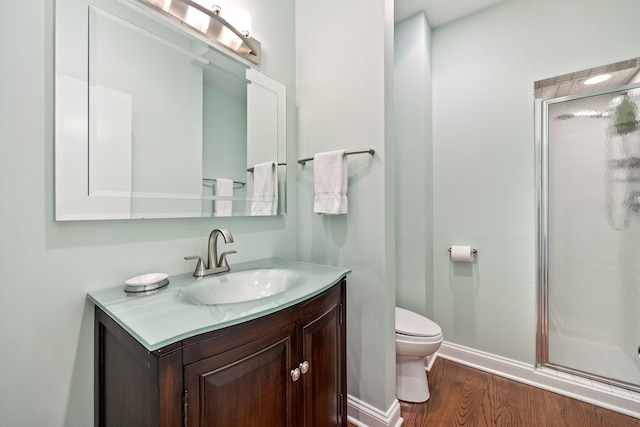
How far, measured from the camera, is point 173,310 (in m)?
0.73

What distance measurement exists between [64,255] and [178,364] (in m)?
0.59

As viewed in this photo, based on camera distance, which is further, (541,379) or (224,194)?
(541,379)

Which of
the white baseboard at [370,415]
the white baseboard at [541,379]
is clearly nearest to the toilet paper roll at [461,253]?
the white baseboard at [541,379]

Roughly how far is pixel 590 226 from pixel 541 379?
41.5 inches

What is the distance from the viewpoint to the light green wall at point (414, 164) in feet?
6.38

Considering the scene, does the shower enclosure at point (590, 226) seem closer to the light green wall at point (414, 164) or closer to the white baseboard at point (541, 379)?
the white baseboard at point (541, 379)

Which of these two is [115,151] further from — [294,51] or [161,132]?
[294,51]

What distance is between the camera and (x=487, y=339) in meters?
1.91

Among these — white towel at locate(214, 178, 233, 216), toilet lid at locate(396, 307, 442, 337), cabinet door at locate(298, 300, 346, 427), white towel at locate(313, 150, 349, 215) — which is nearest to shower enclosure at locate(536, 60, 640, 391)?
toilet lid at locate(396, 307, 442, 337)

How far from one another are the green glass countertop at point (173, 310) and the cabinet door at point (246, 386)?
3.7 inches

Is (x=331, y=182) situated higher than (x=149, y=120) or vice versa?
(x=149, y=120)

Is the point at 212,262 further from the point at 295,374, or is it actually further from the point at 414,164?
the point at 414,164

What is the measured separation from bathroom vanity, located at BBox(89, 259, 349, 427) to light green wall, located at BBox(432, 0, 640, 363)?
1.47 m

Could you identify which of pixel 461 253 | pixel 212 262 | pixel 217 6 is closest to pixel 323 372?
pixel 212 262
